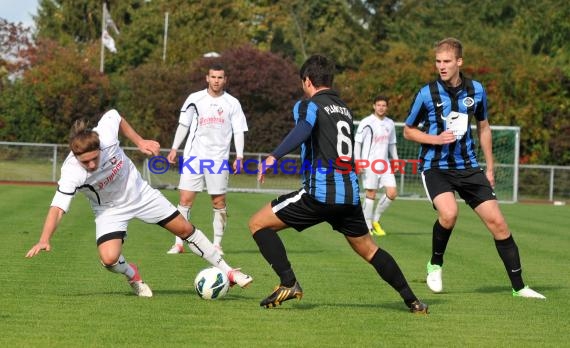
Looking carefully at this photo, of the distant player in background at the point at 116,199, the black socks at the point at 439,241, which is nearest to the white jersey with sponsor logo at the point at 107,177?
the distant player in background at the point at 116,199

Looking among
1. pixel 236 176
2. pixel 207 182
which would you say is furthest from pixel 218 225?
pixel 236 176

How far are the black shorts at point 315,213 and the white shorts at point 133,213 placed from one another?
125 centimetres

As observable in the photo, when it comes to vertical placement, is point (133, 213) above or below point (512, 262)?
above

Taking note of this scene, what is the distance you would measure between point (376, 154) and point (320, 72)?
30.6ft

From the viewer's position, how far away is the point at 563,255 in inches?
532

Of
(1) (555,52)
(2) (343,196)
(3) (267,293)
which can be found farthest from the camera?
(1) (555,52)

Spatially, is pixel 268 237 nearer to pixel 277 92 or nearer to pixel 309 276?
pixel 309 276

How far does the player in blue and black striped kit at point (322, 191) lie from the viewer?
24.7 feet

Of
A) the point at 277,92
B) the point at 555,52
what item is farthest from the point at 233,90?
the point at 555,52

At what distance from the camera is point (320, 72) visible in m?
7.61

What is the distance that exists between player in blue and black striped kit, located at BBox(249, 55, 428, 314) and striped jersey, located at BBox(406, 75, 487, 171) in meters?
1.50

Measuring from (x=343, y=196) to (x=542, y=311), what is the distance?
1951 mm

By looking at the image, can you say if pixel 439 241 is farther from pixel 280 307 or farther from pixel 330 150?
pixel 330 150

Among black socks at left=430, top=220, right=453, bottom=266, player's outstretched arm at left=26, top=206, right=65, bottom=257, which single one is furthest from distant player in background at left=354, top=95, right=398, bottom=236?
player's outstretched arm at left=26, top=206, right=65, bottom=257
